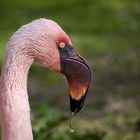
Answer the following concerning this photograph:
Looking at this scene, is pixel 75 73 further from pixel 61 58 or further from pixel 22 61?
pixel 22 61

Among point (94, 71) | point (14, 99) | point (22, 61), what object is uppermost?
point (94, 71)

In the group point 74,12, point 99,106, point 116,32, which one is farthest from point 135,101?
point 74,12

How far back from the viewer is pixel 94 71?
813 centimetres

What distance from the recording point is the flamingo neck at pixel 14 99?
3203mm

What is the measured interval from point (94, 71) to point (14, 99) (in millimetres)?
4961

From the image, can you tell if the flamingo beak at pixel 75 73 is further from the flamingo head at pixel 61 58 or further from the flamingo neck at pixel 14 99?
the flamingo neck at pixel 14 99

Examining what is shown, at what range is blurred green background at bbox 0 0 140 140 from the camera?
222 inches

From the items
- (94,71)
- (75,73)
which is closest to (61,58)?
(75,73)

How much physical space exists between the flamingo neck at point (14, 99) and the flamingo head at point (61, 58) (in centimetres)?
9

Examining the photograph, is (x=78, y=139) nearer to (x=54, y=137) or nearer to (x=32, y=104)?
(x=54, y=137)

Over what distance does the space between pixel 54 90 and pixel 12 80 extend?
4.41 metres

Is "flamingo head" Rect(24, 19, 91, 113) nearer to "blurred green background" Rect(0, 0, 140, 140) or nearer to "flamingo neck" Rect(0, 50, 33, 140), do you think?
"flamingo neck" Rect(0, 50, 33, 140)

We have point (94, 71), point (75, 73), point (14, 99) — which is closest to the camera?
point (14, 99)

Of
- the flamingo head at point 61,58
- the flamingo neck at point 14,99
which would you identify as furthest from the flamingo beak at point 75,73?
the flamingo neck at point 14,99
